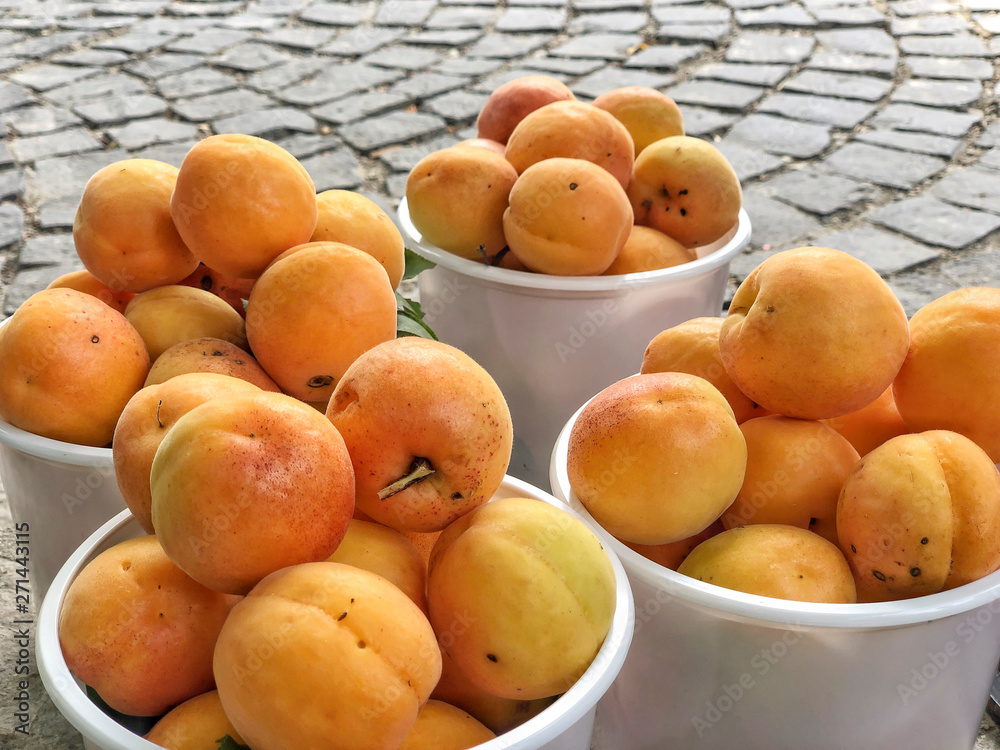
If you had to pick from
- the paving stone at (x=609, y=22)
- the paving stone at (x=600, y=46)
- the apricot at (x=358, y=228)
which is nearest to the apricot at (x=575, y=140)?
the apricot at (x=358, y=228)

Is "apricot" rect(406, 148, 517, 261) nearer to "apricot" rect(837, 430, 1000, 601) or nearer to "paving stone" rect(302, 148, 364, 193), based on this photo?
"apricot" rect(837, 430, 1000, 601)

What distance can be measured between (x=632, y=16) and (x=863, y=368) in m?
4.01

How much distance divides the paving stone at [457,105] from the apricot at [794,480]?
110 inches

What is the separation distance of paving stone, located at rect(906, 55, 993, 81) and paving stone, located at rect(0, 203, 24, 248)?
371cm

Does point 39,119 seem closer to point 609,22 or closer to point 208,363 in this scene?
point 609,22

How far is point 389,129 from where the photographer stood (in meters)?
3.65

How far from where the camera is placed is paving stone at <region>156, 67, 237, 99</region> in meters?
3.95

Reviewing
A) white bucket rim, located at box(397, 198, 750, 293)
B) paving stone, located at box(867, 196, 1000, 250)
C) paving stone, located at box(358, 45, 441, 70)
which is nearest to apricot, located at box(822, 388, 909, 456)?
white bucket rim, located at box(397, 198, 750, 293)

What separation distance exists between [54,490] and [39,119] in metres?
2.98

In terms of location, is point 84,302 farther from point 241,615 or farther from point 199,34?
point 199,34

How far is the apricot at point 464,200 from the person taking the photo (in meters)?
1.81

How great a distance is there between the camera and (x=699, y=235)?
1.93m

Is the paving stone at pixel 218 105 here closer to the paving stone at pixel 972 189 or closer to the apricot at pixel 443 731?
the paving stone at pixel 972 189

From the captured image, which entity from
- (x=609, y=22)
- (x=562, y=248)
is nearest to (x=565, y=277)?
(x=562, y=248)
